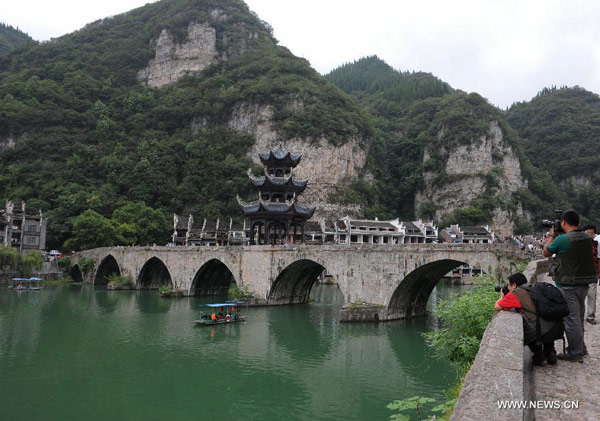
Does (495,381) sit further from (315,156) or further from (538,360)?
(315,156)

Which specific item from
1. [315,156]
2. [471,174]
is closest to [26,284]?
[315,156]

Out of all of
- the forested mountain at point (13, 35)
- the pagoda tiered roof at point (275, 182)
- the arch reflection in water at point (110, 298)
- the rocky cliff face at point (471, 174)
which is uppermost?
the forested mountain at point (13, 35)

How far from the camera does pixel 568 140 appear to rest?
98812 millimetres

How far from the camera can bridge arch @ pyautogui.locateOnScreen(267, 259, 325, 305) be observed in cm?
3353

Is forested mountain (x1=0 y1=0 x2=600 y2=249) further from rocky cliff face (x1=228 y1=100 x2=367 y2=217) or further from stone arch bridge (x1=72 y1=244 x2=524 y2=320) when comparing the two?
stone arch bridge (x1=72 y1=244 x2=524 y2=320)

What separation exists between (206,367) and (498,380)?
51.4ft

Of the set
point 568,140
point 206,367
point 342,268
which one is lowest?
point 206,367

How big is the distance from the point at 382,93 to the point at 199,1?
5079 centimetres

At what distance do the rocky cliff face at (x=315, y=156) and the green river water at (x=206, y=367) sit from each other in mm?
51782

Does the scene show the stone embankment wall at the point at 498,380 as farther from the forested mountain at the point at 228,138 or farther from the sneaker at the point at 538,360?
the forested mountain at the point at 228,138

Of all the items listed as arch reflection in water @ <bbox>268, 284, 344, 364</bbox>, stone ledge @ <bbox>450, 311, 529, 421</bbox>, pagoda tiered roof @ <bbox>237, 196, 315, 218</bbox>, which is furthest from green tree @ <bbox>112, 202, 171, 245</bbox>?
stone ledge @ <bbox>450, 311, 529, 421</bbox>

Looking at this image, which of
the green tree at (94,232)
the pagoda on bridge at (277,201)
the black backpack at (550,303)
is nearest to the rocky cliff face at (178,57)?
the green tree at (94,232)

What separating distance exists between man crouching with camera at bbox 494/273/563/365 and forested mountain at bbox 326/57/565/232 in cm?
7815

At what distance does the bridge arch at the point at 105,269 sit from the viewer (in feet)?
166
